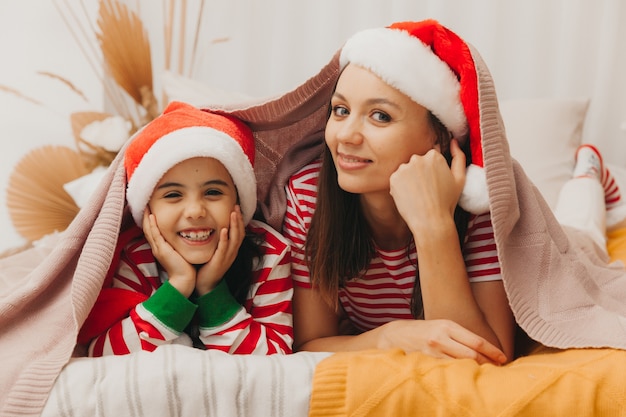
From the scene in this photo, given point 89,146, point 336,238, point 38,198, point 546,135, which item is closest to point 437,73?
point 336,238

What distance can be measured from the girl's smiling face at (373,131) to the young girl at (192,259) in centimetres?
20

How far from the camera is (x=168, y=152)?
1.17 meters

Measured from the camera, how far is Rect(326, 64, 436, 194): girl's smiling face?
1.12 m

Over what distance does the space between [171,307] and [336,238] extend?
311 mm

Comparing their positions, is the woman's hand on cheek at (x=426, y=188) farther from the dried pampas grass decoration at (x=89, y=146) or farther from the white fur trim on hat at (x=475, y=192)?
the dried pampas grass decoration at (x=89, y=146)

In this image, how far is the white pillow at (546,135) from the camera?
2086 mm

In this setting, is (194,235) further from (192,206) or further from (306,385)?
(306,385)

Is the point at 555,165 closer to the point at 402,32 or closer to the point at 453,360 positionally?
the point at 402,32

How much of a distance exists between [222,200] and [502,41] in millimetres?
1667

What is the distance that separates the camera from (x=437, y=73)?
1.11 m

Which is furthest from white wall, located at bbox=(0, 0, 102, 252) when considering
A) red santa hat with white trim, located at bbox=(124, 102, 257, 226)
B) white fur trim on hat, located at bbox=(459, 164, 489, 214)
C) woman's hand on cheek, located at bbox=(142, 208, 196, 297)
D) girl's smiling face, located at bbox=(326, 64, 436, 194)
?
white fur trim on hat, located at bbox=(459, 164, 489, 214)

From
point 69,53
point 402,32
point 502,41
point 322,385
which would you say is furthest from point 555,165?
point 69,53

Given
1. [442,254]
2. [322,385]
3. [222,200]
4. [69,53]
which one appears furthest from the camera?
[69,53]

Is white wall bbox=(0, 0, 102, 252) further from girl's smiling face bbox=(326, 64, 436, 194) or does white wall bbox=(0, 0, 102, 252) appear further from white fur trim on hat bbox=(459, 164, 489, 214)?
white fur trim on hat bbox=(459, 164, 489, 214)
